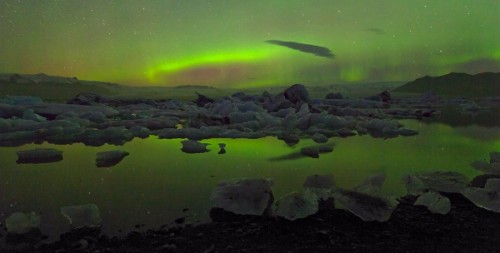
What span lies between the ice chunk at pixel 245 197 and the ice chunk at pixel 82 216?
727 millimetres

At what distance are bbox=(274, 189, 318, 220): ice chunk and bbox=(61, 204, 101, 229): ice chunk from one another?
109 centimetres

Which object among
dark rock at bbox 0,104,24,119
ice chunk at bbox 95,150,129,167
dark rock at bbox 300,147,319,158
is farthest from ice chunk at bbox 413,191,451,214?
dark rock at bbox 0,104,24,119

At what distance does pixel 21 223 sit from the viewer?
1.93m

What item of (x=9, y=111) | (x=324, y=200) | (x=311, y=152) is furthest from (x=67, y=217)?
(x=9, y=111)

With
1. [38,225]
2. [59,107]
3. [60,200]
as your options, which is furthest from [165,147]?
[59,107]

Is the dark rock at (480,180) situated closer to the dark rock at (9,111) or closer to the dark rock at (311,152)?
→ the dark rock at (311,152)

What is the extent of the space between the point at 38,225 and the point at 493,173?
3.83 meters

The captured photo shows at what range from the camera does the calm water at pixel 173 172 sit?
7.68ft

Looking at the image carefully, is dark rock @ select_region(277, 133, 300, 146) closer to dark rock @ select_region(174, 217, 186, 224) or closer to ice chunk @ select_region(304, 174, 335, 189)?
ice chunk @ select_region(304, 174, 335, 189)

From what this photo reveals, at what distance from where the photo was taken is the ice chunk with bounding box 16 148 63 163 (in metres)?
4.12

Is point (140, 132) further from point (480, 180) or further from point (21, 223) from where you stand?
point (480, 180)

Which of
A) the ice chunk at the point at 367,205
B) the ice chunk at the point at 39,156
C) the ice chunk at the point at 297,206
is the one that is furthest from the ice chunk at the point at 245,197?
the ice chunk at the point at 39,156

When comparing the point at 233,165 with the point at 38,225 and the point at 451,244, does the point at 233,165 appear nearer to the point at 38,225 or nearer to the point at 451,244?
the point at 38,225

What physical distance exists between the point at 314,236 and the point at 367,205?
1.65 feet
